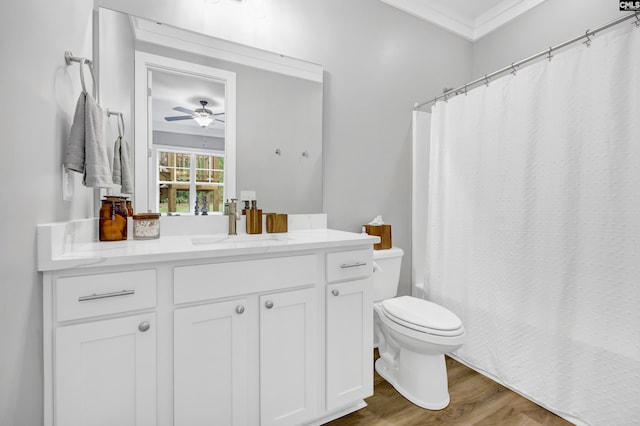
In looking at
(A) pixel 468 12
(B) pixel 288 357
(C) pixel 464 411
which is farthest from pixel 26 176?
(A) pixel 468 12

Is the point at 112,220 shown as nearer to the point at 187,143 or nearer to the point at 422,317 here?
the point at 187,143

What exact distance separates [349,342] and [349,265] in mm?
373

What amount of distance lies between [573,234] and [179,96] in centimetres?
213

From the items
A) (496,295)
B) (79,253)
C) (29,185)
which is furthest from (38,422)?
(496,295)

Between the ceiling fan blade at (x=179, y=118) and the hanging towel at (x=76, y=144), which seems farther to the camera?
the ceiling fan blade at (x=179, y=118)

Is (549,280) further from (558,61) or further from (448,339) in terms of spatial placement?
(558,61)

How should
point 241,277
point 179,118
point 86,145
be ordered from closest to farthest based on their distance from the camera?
1. point 86,145
2. point 241,277
3. point 179,118

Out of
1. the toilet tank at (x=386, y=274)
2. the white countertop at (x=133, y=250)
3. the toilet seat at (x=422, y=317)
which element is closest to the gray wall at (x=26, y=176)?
the white countertop at (x=133, y=250)

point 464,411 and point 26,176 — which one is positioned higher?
point 26,176

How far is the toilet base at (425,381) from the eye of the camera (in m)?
1.67

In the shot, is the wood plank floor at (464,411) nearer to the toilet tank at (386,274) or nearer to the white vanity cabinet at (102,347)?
the toilet tank at (386,274)

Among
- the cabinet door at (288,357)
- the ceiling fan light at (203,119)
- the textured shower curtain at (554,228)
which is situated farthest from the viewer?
the ceiling fan light at (203,119)

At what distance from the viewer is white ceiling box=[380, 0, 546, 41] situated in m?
2.35

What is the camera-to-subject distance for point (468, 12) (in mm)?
2549
